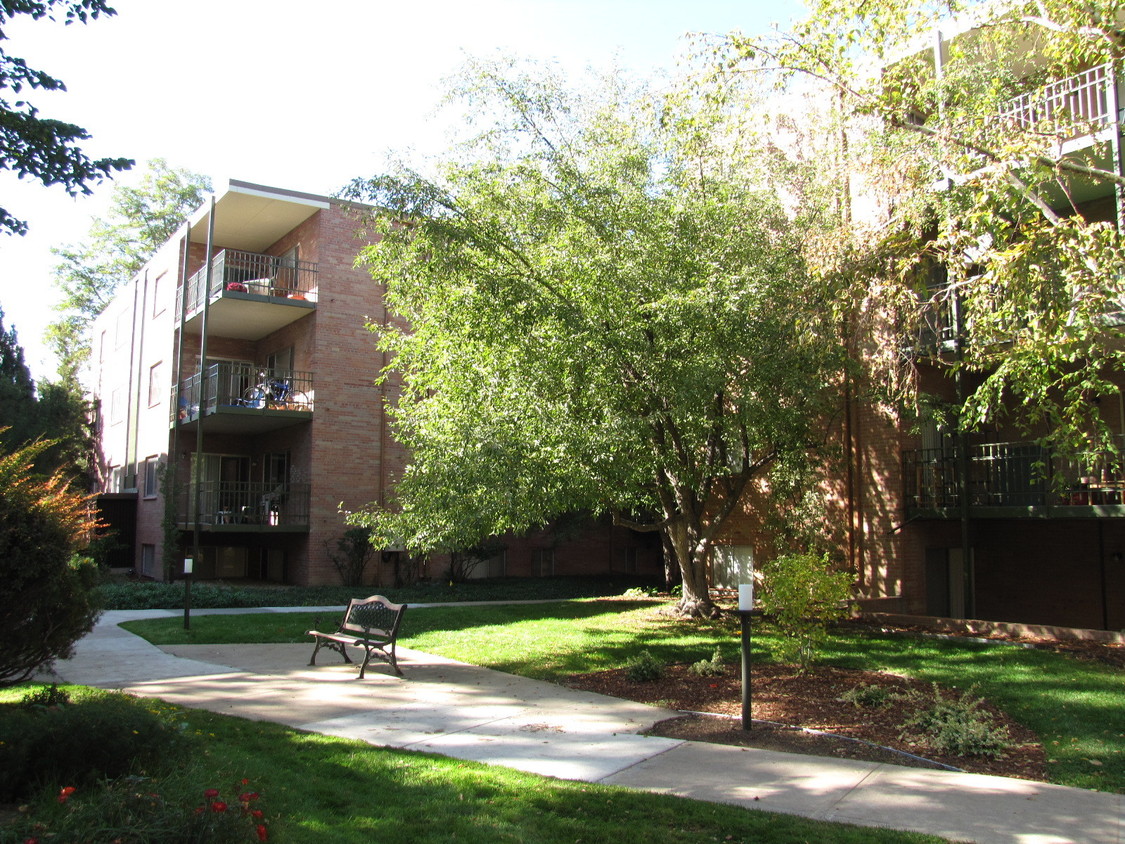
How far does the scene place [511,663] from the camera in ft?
37.0

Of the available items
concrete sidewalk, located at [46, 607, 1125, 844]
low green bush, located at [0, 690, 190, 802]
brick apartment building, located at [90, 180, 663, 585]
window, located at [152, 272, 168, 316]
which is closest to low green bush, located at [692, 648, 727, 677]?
concrete sidewalk, located at [46, 607, 1125, 844]

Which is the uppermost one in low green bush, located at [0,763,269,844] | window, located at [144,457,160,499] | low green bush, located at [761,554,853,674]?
window, located at [144,457,160,499]

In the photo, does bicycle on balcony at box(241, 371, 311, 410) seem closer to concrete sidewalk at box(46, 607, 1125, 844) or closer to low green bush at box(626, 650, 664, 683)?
concrete sidewalk at box(46, 607, 1125, 844)

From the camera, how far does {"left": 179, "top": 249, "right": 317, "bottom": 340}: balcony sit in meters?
22.2

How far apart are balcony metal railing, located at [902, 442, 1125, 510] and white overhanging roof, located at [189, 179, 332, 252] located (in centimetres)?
1562

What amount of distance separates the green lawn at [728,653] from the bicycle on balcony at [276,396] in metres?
7.88

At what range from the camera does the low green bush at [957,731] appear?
692cm

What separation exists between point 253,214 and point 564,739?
19650 millimetres

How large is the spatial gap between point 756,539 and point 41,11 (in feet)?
49.5

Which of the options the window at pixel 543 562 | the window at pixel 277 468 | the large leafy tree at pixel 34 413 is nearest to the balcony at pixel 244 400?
the window at pixel 277 468

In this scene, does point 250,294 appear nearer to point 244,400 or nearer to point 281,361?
point 244,400

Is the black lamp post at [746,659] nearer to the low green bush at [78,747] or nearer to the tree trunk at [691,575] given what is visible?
the low green bush at [78,747]

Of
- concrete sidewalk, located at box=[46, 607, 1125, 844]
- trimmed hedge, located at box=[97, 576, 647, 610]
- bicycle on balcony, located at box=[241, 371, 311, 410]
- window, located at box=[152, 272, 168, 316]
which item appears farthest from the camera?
window, located at box=[152, 272, 168, 316]

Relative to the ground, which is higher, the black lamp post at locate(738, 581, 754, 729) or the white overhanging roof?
the white overhanging roof
